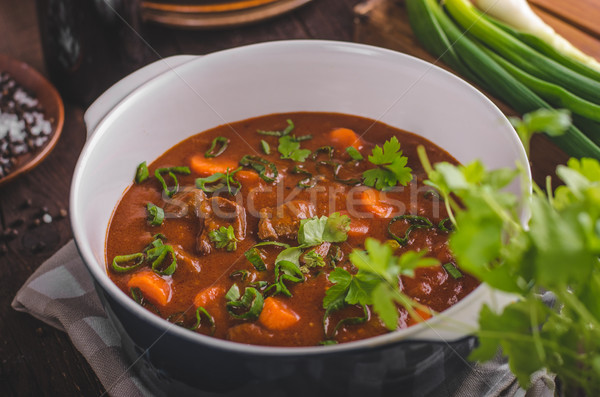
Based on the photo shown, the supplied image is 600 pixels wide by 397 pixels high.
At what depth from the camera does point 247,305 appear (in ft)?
6.93

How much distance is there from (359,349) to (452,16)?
236 cm

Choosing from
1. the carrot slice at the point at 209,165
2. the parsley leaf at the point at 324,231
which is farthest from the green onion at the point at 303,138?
the parsley leaf at the point at 324,231

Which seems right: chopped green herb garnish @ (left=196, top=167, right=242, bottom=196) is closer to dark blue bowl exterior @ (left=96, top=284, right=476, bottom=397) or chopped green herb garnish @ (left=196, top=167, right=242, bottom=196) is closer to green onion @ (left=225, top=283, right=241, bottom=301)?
green onion @ (left=225, top=283, right=241, bottom=301)

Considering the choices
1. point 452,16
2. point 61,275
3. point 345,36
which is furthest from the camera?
point 345,36

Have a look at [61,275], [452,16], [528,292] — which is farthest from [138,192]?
[452,16]

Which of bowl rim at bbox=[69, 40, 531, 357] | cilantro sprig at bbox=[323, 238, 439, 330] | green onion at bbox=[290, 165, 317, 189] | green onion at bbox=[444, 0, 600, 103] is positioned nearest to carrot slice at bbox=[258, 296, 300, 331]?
cilantro sprig at bbox=[323, 238, 439, 330]

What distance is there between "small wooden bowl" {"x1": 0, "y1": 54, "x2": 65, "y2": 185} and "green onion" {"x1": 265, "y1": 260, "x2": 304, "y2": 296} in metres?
1.52

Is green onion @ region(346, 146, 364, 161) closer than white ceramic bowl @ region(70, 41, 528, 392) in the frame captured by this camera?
No

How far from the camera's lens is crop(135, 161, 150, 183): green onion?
8.61 ft

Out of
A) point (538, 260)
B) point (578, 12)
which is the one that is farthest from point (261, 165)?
point (578, 12)

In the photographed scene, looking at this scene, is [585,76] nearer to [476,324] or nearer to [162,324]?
[476,324]

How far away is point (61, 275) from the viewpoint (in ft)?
8.45

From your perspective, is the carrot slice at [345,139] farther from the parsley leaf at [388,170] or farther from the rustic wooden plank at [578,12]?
the rustic wooden plank at [578,12]

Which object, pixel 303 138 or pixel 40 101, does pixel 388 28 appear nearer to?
pixel 303 138
